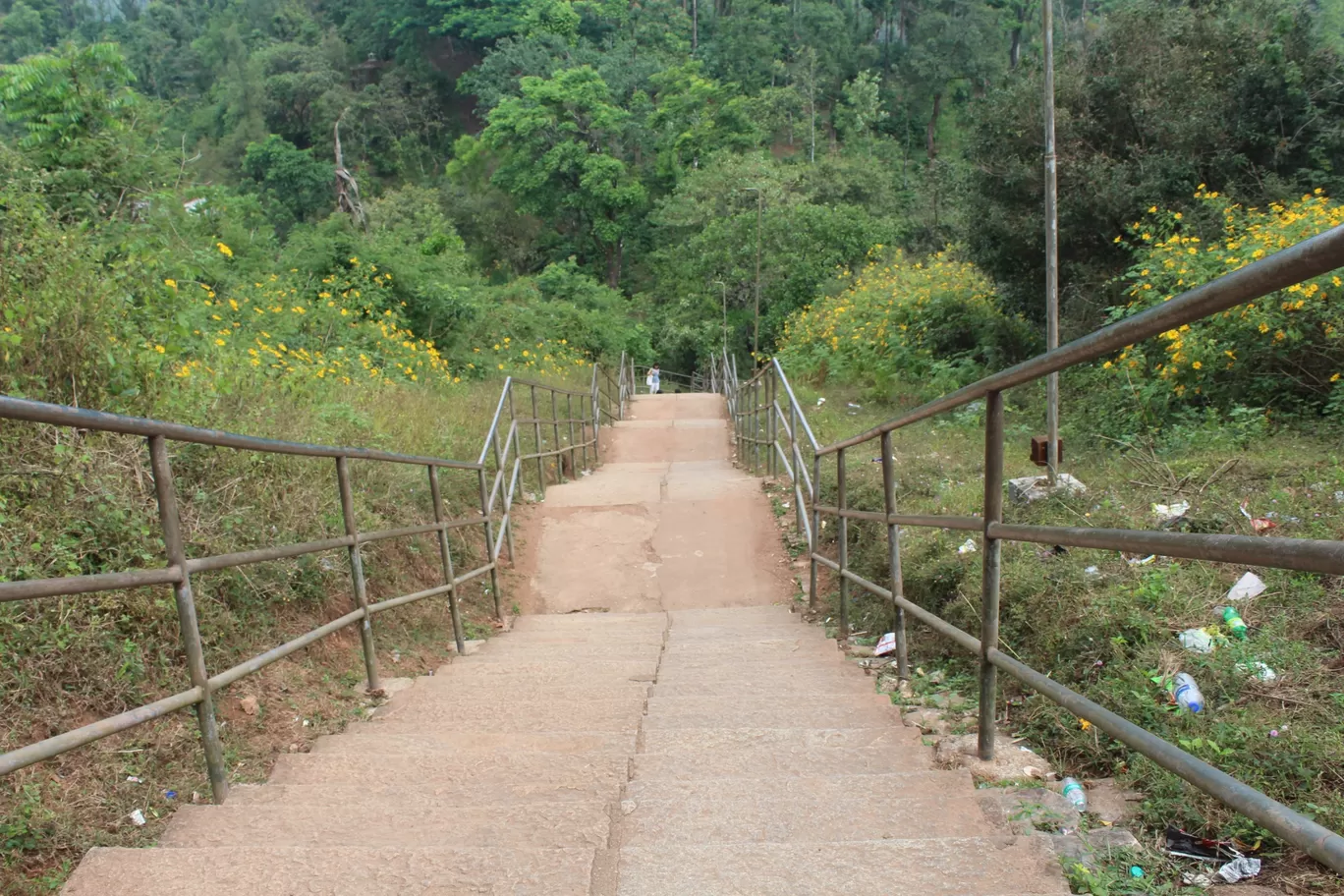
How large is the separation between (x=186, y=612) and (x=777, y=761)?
5.02 feet

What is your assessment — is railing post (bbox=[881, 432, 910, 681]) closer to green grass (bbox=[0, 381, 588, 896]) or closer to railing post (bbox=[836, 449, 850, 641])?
railing post (bbox=[836, 449, 850, 641])

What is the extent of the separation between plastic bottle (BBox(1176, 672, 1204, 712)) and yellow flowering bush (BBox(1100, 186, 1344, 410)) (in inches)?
158

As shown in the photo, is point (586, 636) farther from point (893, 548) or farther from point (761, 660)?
point (893, 548)

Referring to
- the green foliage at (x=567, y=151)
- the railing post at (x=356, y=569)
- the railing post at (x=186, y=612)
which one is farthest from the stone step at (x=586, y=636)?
the green foliage at (x=567, y=151)

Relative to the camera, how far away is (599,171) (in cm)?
3228

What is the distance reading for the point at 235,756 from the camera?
2.66 metres

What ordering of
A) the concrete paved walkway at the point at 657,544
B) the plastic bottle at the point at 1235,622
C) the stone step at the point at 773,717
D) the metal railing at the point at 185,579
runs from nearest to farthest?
the metal railing at the point at 185,579, the stone step at the point at 773,717, the plastic bottle at the point at 1235,622, the concrete paved walkway at the point at 657,544

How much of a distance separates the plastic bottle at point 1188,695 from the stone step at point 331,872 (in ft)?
6.09

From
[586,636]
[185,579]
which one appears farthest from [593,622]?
[185,579]

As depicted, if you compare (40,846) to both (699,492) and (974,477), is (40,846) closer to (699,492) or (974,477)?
(974,477)

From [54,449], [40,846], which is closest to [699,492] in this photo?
[54,449]

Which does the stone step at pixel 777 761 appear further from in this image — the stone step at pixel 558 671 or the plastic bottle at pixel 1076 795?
the stone step at pixel 558 671

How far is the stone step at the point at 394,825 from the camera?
1.90 m

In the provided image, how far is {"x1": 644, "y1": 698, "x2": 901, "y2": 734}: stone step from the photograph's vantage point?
9.50 feet
